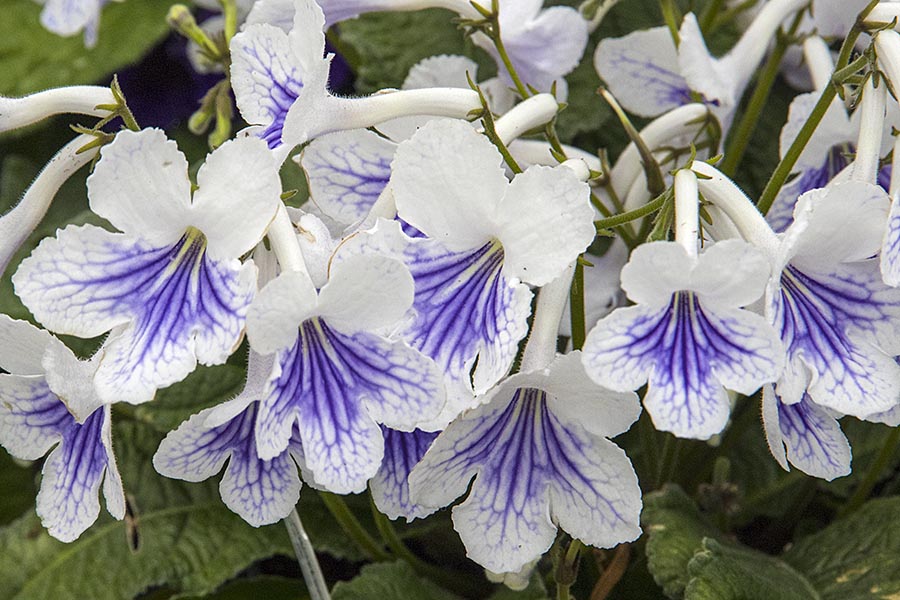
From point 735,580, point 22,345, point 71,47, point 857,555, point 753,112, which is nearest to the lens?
point 22,345

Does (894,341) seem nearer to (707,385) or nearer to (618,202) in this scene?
(707,385)

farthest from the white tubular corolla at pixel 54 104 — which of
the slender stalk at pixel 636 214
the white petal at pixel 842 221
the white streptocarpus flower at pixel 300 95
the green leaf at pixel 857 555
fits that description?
the green leaf at pixel 857 555

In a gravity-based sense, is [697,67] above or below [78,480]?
above

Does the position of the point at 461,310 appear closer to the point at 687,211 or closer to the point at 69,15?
the point at 687,211

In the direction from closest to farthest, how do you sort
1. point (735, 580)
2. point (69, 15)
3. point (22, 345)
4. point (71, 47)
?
point (22, 345) < point (735, 580) < point (69, 15) < point (71, 47)

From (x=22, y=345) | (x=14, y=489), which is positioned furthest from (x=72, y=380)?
(x=14, y=489)

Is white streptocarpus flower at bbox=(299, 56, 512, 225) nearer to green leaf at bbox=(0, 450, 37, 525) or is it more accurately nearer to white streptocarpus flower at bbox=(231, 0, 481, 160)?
white streptocarpus flower at bbox=(231, 0, 481, 160)

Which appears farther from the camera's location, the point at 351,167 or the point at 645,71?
the point at 645,71

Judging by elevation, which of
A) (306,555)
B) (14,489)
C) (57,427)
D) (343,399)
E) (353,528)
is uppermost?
(343,399)
